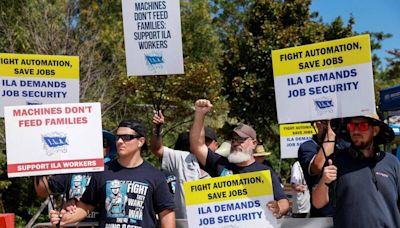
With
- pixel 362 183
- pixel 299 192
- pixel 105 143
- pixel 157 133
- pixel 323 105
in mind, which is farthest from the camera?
pixel 299 192

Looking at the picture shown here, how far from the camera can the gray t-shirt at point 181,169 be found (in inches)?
216

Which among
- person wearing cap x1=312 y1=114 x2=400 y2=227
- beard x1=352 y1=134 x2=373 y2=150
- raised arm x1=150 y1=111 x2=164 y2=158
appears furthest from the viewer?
raised arm x1=150 y1=111 x2=164 y2=158

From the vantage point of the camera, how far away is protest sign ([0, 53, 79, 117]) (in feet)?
18.3

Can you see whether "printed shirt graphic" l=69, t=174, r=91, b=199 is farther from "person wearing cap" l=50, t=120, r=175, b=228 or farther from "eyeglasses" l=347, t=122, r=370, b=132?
"eyeglasses" l=347, t=122, r=370, b=132

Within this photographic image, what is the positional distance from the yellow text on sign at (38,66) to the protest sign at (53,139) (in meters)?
1.07

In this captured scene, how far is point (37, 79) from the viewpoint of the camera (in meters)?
5.64

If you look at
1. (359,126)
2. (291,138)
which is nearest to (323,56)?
(359,126)

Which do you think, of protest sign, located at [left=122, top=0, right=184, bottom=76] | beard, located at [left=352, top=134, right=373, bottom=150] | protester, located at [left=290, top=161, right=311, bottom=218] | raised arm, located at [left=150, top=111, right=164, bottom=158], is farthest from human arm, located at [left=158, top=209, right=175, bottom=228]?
protester, located at [left=290, top=161, right=311, bottom=218]

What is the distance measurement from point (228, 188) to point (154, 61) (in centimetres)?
167

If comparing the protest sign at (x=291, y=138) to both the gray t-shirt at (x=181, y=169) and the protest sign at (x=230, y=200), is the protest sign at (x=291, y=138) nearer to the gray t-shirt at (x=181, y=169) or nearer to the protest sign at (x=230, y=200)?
the gray t-shirt at (x=181, y=169)

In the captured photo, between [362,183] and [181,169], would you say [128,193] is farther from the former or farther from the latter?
[362,183]

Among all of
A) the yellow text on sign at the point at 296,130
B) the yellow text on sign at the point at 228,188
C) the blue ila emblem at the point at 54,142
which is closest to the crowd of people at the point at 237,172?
the yellow text on sign at the point at 228,188

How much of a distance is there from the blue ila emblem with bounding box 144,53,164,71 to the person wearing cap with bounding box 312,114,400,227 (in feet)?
7.07

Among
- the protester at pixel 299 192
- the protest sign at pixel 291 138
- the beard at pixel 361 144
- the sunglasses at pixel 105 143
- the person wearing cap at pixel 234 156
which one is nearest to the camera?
the beard at pixel 361 144
